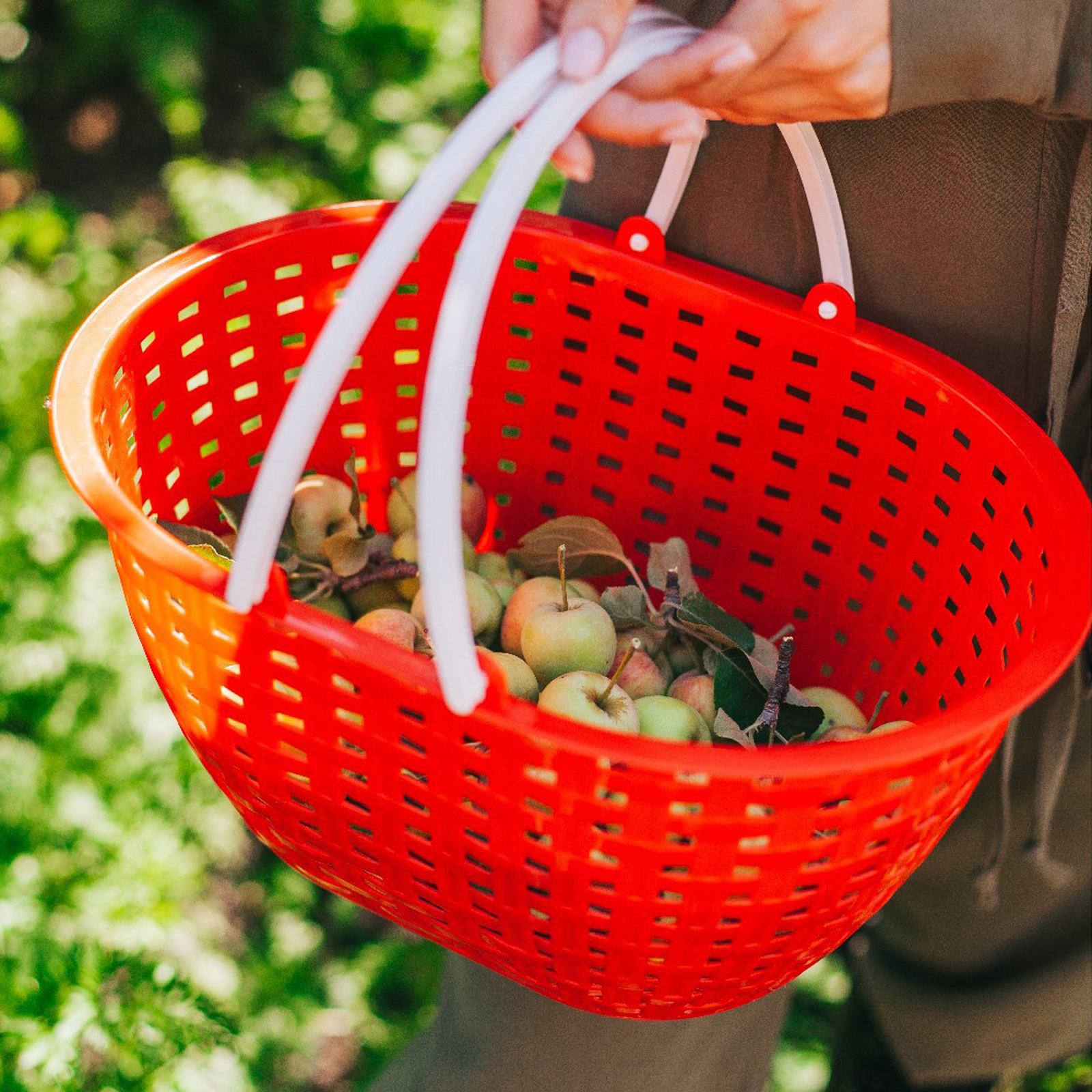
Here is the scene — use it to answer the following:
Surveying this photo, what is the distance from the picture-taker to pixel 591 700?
896 mm

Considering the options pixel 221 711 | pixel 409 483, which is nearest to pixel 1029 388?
pixel 409 483

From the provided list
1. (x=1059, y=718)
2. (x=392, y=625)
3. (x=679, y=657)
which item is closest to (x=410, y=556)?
(x=392, y=625)

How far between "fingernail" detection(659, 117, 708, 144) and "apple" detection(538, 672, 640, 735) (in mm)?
375

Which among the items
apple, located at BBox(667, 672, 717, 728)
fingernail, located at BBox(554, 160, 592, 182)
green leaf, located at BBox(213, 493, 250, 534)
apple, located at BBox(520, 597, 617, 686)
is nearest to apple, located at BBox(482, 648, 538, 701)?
apple, located at BBox(520, 597, 617, 686)

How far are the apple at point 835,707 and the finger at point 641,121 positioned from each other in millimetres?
459

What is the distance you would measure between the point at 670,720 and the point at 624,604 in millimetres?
136

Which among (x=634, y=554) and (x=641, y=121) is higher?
(x=641, y=121)

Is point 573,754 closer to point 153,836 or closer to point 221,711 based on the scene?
point 221,711

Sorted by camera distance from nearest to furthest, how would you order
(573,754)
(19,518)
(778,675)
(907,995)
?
1. (573,754)
2. (778,675)
3. (907,995)
4. (19,518)

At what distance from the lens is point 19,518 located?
1.67 meters

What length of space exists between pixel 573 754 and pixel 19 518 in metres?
1.26

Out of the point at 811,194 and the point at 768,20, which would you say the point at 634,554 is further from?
the point at 768,20

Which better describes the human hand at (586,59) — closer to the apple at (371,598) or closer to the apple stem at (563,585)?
the apple stem at (563,585)

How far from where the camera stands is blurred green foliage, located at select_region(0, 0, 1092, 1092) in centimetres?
119
